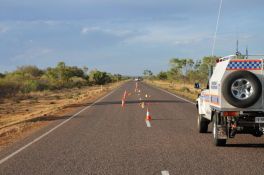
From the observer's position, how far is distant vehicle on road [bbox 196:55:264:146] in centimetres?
1020

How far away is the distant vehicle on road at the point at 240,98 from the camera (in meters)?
10.2

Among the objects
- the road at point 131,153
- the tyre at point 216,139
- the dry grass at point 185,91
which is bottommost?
the dry grass at point 185,91

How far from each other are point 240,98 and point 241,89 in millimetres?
262

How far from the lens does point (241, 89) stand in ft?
34.2

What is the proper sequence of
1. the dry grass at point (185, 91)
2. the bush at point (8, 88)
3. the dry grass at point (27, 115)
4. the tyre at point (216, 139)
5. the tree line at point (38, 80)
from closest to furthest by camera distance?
the tyre at point (216, 139), the dry grass at point (27, 115), the dry grass at point (185, 91), the bush at point (8, 88), the tree line at point (38, 80)

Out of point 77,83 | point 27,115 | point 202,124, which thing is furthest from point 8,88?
point 202,124

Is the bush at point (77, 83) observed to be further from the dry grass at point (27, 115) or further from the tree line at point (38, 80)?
the dry grass at point (27, 115)

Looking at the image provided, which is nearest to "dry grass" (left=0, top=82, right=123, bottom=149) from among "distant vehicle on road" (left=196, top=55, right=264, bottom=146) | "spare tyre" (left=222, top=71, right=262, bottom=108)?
"distant vehicle on road" (left=196, top=55, right=264, bottom=146)

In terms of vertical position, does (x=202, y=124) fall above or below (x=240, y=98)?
below

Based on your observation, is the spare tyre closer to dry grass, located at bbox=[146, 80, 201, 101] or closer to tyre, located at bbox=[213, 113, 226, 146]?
tyre, located at bbox=[213, 113, 226, 146]

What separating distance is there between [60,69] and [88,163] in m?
121

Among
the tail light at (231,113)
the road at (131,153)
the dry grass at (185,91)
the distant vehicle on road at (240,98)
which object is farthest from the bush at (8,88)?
the tail light at (231,113)

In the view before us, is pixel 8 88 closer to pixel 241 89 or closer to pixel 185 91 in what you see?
pixel 185 91

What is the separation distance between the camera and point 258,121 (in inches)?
404
